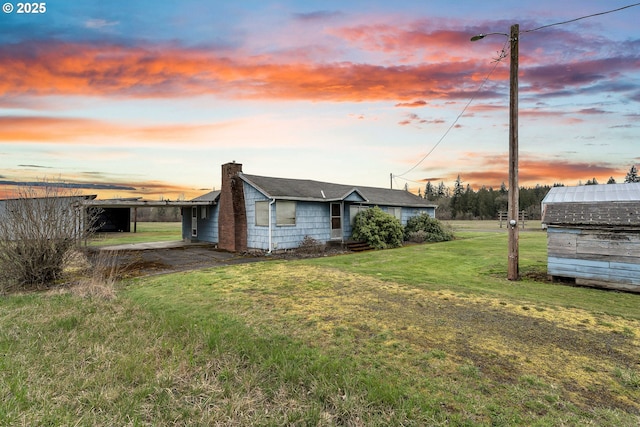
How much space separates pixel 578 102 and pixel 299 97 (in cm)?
1236

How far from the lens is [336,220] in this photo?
18266 mm

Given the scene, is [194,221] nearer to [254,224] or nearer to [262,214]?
[254,224]

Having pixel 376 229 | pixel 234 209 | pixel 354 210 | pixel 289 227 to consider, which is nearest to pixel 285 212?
pixel 289 227

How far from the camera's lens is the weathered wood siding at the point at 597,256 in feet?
25.4

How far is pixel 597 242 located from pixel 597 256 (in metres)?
0.37

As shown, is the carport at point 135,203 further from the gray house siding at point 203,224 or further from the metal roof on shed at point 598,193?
the metal roof on shed at point 598,193

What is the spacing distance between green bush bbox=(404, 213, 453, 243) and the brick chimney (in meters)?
11.5

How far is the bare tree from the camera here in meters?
8.18

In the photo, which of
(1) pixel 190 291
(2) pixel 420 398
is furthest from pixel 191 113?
(2) pixel 420 398

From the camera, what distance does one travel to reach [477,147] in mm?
19594

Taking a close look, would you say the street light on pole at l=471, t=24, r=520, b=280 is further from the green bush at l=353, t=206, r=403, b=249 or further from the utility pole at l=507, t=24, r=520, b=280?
the green bush at l=353, t=206, r=403, b=249

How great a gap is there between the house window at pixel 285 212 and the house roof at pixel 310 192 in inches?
16.5

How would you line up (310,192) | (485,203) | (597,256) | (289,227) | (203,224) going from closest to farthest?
(597,256) < (289,227) < (310,192) < (203,224) < (485,203)

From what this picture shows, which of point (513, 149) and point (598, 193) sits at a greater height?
point (513, 149)
